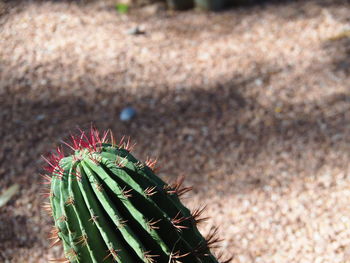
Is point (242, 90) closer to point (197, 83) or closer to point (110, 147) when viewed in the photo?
point (197, 83)

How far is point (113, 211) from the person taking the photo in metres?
1.54

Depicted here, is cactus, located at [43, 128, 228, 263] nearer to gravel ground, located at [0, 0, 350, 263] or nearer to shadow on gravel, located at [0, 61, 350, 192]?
gravel ground, located at [0, 0, 350, 263]

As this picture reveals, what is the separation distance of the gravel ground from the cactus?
50.2 inches

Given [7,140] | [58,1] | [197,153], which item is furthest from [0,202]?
[58,1]

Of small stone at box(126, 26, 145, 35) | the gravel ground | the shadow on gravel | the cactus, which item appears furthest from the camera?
small stone at box(126, 26, 145, 35)

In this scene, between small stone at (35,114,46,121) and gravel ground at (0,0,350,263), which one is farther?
small stone at (35,114,46,121)

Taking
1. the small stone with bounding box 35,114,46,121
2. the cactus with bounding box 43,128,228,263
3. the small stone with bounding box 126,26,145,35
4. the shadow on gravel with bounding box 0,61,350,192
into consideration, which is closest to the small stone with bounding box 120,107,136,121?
the shadow on gravel with bounding box 0,61,350,192

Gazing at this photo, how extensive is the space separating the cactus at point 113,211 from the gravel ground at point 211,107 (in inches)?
50.2

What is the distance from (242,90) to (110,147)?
8.91ft

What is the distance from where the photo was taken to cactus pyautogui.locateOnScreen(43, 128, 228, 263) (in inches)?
61.4

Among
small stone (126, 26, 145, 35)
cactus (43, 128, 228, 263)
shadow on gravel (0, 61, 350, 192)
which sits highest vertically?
small stone (126, 26, 145, 35)

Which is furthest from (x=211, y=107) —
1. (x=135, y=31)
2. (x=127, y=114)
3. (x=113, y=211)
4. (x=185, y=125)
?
(x=113, y=211)

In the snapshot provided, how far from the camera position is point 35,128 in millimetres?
3896

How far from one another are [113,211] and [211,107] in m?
2.68
